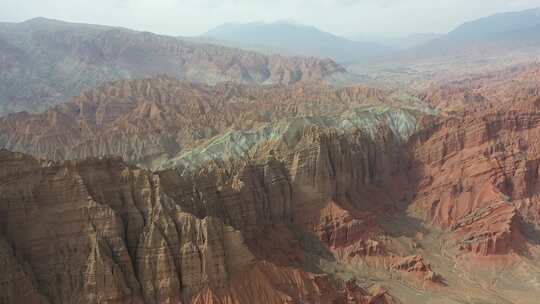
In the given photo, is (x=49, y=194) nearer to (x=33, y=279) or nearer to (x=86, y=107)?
(x=33, y=279)

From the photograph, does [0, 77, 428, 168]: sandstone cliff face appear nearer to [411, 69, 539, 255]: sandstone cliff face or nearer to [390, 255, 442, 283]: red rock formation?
[411, 69, 539, 255]: sandstone cliff face

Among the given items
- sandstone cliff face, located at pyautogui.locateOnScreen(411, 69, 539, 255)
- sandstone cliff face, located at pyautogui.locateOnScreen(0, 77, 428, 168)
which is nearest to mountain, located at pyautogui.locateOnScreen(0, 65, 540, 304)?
sandstone cliff face, located at pyautogui.locateOnScreen(411, 69, 539, 255)

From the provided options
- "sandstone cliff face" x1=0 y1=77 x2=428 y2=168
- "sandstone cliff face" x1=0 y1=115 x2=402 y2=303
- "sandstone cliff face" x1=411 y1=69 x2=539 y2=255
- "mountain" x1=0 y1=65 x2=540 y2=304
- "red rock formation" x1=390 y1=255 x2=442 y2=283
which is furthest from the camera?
"sandstone cliff face" x1=0 y1=77 x2=428 y2=168

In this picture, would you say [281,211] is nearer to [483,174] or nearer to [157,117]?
[483,174]

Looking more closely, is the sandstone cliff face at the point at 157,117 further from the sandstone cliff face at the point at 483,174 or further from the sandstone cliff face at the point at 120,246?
the sandstone cliff face at the point at 120,246

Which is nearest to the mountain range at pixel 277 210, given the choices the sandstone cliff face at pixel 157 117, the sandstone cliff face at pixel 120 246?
the sandstone cliff face at pixel 120 246

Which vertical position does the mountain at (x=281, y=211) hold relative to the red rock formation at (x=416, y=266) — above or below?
above

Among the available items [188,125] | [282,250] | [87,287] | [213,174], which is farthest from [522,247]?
[188,125]

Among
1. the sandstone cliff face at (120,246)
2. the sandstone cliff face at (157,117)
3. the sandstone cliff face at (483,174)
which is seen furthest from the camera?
the sandstone cliff face at (157,117)

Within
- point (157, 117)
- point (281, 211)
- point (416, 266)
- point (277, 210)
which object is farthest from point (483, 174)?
point (157, 117)
